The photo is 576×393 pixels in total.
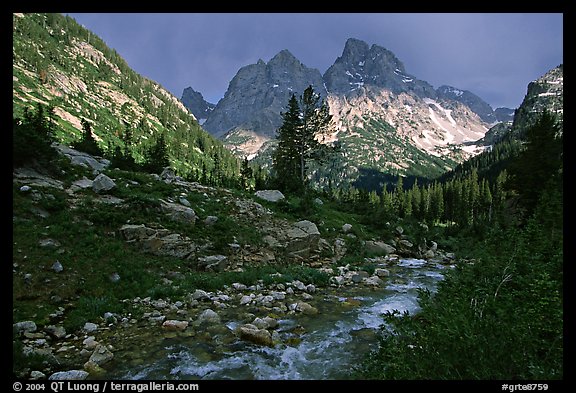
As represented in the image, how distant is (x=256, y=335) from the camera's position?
28.8 ft

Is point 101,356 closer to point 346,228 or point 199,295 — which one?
point 199,295

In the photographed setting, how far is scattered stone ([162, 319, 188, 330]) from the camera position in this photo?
9273mm

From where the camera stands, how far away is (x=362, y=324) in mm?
10586

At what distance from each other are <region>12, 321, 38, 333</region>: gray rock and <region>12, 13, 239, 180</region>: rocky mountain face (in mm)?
110281

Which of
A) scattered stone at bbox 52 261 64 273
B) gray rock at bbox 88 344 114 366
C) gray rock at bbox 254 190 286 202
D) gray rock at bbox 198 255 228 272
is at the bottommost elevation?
gray rock at bbox 88 344 114 366

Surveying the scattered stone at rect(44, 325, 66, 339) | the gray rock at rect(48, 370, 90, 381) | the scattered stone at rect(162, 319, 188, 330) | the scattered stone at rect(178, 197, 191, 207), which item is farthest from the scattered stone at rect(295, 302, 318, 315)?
the scattered stone at rect(178, 197, 191, 207)

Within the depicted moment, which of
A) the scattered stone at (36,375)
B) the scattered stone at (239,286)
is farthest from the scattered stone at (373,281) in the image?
the scattered stone at (36,375)

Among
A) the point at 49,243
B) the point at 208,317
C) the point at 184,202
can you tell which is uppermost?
the point at 184,202

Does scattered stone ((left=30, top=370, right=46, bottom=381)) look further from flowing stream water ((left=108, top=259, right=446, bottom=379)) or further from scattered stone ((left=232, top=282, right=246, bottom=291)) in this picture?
scattered stone ((left=232, top=282, right=246, bottom=291))

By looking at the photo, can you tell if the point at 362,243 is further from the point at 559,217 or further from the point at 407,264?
the point at 559,217

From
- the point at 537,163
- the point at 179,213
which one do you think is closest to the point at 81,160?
the point at 179,213

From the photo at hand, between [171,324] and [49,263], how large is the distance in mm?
5531

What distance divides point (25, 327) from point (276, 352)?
7050 mm

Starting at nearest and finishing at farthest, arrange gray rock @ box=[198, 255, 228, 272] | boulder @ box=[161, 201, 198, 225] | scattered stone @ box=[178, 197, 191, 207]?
gray rock @ box=[198, 255, 228, 272] → boulder @ box=[161, 201, 198, 225] → scattered stone @ box=[178, 197, 191, 207]
